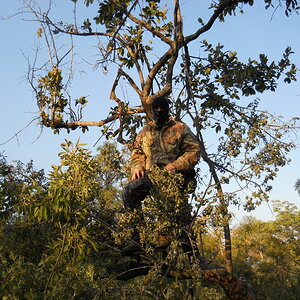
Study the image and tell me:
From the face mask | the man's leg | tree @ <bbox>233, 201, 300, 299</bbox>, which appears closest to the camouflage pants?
the man's leg

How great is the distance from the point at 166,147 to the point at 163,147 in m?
0.05

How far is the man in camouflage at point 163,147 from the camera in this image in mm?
6711

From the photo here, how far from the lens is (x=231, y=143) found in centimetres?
877

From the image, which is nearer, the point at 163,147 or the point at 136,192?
the point at 136,192

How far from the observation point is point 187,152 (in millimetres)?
6844

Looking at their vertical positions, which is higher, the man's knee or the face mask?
the face mask

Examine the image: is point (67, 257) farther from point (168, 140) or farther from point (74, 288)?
point (168, 140)

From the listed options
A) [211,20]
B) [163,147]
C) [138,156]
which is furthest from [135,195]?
[211,20]

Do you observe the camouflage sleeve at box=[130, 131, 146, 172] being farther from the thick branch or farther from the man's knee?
the thick branch

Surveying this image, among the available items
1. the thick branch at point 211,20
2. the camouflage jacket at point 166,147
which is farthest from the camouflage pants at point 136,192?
the thick branch at point 211,20

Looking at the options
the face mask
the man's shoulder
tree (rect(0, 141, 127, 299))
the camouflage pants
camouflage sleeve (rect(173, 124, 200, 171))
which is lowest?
tree (rect(0, 141, 127, 299))

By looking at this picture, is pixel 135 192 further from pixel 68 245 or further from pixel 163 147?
pixel 68 245

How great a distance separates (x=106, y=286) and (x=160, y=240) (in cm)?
96

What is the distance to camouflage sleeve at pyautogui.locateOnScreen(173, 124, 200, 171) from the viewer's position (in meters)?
6.60
